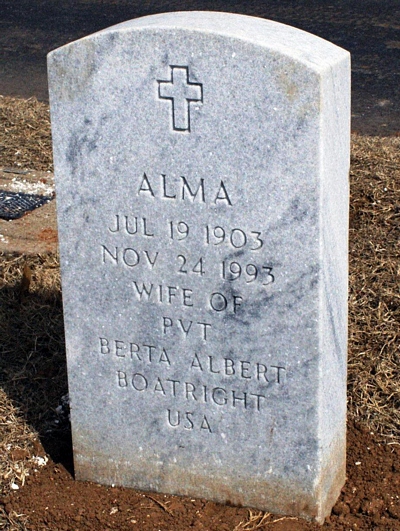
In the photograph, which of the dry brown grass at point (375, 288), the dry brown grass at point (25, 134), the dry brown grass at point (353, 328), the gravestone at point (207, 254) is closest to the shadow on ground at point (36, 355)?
the dry brown grass at point (353, 328)

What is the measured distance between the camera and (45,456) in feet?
11.4

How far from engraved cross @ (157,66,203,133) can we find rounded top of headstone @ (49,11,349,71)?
128mm

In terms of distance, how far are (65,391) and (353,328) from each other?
1236 millimetres

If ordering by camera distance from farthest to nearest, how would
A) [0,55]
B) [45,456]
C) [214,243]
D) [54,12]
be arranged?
[54,12] → [0,55] → [45,456] → [214,243]

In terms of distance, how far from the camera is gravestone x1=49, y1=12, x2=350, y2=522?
8.74 feet

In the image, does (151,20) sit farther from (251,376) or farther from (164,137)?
(251,376)

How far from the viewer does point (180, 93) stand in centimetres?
271

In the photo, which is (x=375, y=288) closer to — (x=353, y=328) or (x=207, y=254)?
(x=353, y=328)

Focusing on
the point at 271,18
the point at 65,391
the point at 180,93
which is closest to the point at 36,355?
the point at 65,391

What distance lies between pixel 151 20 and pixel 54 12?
7.71 metres

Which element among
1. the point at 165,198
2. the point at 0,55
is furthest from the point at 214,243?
the point at 0,55

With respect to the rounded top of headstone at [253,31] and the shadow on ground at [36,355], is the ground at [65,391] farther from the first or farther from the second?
the rounded top of headstone at [253,31]

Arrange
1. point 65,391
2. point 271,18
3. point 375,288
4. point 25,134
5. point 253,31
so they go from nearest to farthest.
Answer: point 253,31
point 65,391
point 375,288
point 25,134
point 271,18

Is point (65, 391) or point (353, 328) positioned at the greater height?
point (353, 328)
